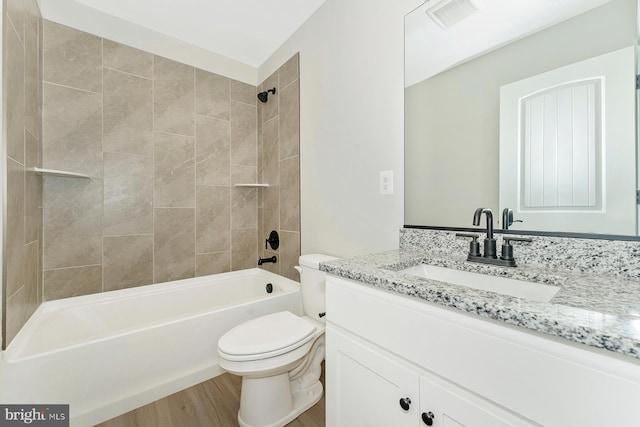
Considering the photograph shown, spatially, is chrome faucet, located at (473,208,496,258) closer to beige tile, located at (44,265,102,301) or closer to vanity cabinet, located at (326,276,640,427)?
vanity cabinet, located at (326,276,640,427)

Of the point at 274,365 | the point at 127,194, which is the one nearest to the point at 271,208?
the point at 127,194

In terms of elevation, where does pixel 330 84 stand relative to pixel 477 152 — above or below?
above

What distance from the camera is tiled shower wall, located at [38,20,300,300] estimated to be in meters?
1.70

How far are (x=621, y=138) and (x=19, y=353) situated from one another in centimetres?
237

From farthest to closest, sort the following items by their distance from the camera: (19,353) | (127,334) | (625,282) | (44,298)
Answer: (44,298) < (127,334) < (19,353) < (625,282)

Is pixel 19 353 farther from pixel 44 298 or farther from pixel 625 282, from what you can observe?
pixel 625 282

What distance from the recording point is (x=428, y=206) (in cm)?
122

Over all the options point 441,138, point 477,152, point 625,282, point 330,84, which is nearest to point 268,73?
point 330,84

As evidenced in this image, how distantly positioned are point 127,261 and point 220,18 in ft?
6.26

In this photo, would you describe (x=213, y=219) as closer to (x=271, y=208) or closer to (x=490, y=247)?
(x=271, y=208)

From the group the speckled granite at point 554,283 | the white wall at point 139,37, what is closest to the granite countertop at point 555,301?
the speckled granite at point 554,283

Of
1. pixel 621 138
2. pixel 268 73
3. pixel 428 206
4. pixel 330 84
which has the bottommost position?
pixel 428 206

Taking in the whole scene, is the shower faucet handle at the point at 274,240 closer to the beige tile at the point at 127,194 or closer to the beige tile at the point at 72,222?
the beige tile at the point at 127,194

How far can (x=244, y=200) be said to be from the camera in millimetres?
2492
